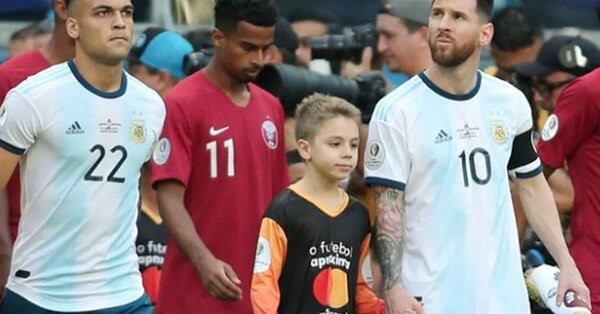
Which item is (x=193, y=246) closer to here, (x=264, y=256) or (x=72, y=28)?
(x=264, y=256)

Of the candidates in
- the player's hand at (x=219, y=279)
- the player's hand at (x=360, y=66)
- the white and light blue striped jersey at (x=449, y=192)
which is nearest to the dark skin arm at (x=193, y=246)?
the player's hand at (x=219, y=279)

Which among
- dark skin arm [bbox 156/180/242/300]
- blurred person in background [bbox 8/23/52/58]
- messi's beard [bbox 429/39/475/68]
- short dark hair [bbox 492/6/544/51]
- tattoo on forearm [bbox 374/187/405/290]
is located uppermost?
messi's beard [bbox 429/39/475/68]

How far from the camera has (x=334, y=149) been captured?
9031 mm

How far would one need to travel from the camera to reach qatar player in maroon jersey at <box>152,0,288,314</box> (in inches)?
365

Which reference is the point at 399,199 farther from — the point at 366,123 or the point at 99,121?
the point at 366,123

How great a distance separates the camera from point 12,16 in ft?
43.8

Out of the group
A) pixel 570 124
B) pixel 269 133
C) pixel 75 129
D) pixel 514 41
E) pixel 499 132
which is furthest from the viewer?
pixel 514 41

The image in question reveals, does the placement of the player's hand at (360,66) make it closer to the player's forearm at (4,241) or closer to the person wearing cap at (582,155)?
the person wearing cap at (582,155)

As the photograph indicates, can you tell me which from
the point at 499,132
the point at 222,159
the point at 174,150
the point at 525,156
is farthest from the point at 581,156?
the point at 174,150

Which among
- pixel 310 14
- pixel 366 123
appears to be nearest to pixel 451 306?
pixel 366 123

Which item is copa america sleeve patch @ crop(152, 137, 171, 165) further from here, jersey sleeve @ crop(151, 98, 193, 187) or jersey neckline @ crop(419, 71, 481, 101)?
jersey neckline @ crop(419, 71, 481, 101)

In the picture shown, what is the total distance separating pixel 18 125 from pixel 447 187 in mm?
1760

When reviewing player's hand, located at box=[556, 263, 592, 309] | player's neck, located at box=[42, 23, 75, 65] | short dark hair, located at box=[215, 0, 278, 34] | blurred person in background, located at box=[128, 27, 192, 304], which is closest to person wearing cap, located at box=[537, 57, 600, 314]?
player's hand, located at box=[556, 263, 592, 309]

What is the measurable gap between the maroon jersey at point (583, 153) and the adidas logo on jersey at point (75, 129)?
7.67 feet
